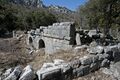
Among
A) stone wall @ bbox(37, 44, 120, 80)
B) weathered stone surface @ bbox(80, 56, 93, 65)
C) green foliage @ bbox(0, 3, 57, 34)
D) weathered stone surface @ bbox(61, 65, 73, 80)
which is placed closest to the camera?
stone wall @ bbox(37, 44, 120, 80)

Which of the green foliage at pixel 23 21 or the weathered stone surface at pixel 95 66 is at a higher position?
the green foliage at pixel 23 21

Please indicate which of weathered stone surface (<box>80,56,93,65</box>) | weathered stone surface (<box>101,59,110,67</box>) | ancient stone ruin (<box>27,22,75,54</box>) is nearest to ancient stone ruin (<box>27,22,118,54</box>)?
ancient stone ruin (<box>27,22,75,54</box>)

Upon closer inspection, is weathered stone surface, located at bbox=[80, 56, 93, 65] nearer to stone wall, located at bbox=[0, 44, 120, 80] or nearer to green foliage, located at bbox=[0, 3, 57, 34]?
stone wall, located at bbox=[0, 44, 120, 80]

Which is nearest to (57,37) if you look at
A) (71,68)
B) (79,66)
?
(79,66)

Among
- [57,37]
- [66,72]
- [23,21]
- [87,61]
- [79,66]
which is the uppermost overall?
[23,21]

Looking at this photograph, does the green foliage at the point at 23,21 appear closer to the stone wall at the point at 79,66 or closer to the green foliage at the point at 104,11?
the green foliage at the point at 104,11

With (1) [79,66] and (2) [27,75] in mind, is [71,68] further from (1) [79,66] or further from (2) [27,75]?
(2) [27,75]

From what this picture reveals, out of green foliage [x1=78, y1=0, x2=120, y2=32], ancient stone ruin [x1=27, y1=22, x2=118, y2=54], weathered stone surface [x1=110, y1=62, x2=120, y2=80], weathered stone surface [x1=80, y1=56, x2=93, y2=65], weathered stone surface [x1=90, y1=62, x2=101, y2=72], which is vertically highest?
green foliage [x1=78, y1=0, x2=120, y2=32]

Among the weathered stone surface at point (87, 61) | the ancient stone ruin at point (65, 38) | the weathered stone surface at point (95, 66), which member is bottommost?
the weathered stone surface at point (95, 66)

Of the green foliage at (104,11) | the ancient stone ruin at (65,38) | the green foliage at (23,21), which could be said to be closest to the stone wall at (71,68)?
the ancient stone ruin at (65,38)

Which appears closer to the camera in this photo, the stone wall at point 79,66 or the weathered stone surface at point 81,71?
the stone wall at point 79,66

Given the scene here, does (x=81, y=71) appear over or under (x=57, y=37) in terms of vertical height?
under

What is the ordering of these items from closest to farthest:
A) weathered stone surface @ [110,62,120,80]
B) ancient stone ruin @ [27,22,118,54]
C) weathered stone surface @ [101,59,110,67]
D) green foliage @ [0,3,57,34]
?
weathered stone surface @ [110,62,120,80] < weathered stone surface @ [101,59,110,67] < ancient stone ruin @ [27,22,118,54] < green foliage @ [0,3,57,34]

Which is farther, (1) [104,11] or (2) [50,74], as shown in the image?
(1) [104,11]
